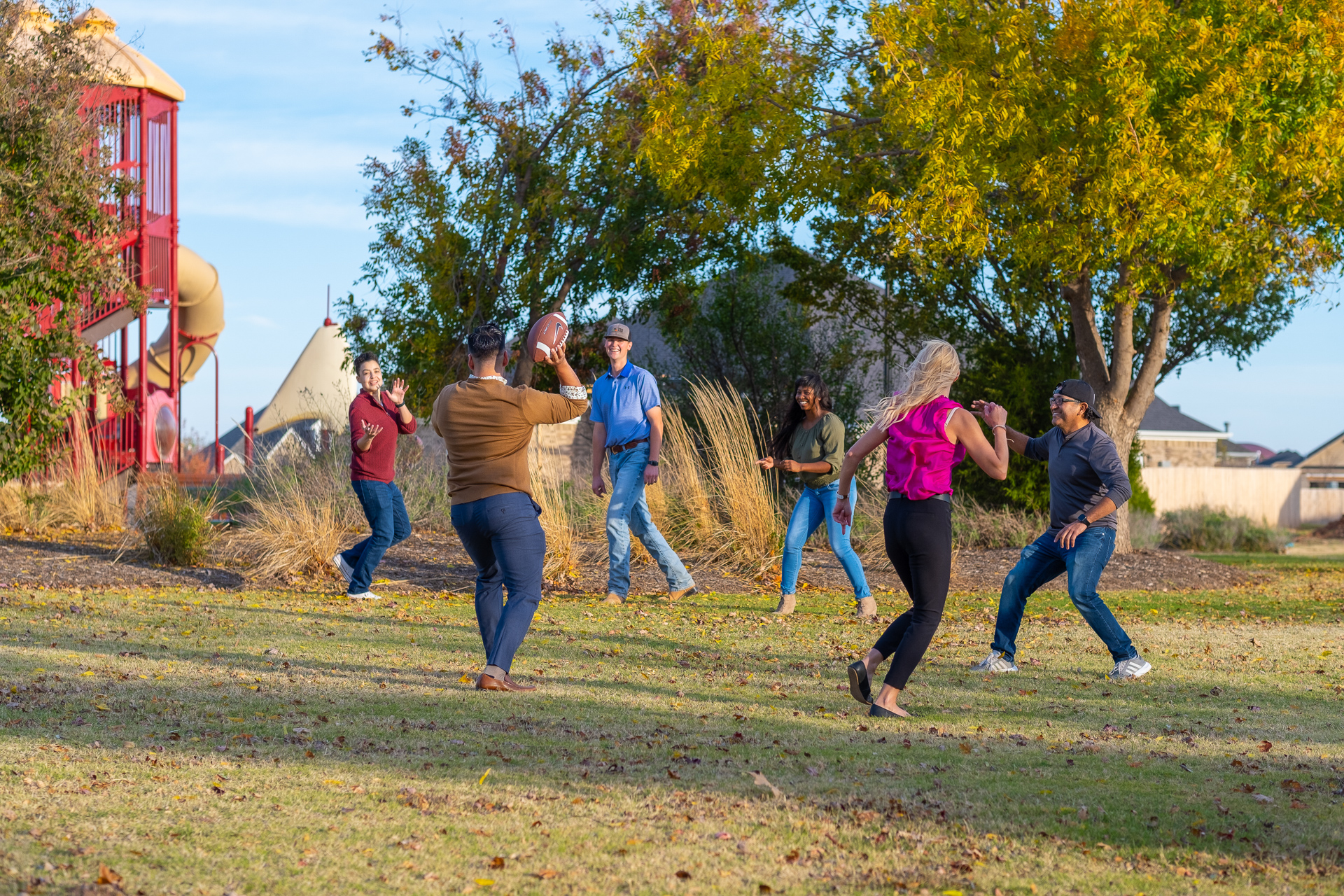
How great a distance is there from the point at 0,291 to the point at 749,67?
8.02m

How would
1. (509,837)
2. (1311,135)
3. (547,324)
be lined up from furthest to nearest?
(1311,135)
(547,324)
(509,837)

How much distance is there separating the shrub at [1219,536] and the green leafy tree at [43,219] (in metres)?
17.5

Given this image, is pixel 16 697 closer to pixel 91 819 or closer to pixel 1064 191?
pixel 91 819

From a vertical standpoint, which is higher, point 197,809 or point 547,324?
point 547,324

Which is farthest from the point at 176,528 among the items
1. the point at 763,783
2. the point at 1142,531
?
the point at 1142,531

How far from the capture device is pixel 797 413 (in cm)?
922

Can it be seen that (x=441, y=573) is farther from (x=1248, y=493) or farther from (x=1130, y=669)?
(x=1248, y=493)

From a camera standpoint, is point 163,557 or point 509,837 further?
point 163,557

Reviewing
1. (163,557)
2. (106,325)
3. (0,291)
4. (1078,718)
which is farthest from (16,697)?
(106,325)

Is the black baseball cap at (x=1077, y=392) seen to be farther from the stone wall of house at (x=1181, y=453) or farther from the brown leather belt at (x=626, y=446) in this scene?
the stone wall of house at (x=1181, y=453)

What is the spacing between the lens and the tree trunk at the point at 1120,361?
1426 centimetres

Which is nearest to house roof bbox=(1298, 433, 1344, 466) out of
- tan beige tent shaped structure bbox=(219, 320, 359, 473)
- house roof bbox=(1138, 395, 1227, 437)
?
house roof bbox=(1138, 395, 1227, 437)

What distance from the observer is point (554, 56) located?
1705cm

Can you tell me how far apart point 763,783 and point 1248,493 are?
2921cm
